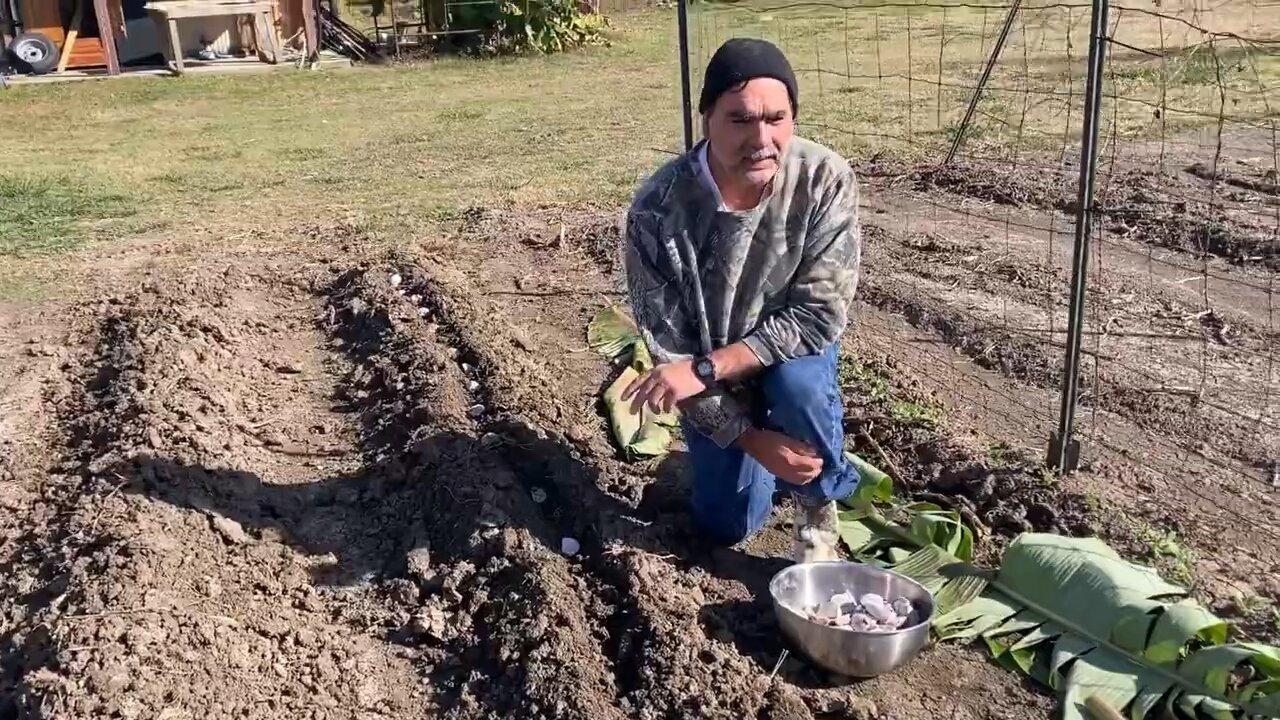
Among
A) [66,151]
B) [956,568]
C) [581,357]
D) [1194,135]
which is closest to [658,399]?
[956,568]

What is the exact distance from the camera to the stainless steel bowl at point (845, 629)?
2695 mm

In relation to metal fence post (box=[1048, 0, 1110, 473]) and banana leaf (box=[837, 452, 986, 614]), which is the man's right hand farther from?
metal fence post (box=[1048, 0, 1110, 473])

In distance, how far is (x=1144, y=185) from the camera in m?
7.06

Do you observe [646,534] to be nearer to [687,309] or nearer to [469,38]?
[687,309]

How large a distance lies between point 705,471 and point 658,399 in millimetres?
445

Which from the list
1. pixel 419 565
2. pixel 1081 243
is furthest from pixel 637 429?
pixel 1081 243

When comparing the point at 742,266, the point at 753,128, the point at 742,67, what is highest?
the point at 742,67

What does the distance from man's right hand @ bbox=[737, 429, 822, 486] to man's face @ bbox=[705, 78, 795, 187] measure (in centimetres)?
66

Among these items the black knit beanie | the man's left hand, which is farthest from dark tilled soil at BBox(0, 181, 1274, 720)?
the black knit beanie

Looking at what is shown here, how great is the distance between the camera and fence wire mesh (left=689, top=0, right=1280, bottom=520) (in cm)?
410

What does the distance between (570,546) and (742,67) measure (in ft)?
4.59

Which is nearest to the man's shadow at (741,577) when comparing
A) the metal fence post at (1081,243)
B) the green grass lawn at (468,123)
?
the metal fence post at (1081,243)

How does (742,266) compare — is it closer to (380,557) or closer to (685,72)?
(380,557)

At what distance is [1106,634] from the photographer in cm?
280
